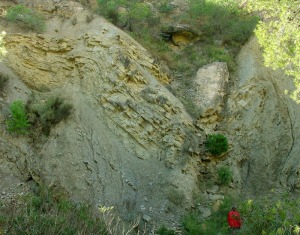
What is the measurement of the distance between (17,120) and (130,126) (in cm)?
371

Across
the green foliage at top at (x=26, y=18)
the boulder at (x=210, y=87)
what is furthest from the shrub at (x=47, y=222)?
the green foliage at top at (x=26, y=18)

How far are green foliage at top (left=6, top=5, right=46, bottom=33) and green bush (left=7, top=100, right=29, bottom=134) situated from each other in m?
4.24

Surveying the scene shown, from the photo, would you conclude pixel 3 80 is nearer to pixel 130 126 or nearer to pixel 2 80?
pixel 2 80

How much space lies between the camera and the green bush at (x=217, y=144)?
1348 cm

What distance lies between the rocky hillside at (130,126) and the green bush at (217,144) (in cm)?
31

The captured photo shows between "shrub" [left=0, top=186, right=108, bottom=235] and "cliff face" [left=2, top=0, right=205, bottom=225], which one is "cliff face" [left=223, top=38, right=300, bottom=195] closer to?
"cliff face" [left=2, top=0, right=205, bottom=225]

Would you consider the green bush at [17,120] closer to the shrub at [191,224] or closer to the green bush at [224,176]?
the shrub at [191,224]

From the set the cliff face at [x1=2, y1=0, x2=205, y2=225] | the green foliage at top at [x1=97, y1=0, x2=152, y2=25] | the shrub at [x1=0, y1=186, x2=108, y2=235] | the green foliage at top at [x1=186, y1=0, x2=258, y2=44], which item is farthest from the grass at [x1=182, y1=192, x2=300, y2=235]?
the green foliage at top at [x1=97, y1=0, x2=152, y2=25]

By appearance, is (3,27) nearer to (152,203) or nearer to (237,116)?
(152,203)

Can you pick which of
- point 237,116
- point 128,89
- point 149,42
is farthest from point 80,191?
point 149,42

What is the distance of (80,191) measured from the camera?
443 inches

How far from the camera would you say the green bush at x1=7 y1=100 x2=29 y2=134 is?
11648mm

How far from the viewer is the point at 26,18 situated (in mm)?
14602

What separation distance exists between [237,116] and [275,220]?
593 centimetres
